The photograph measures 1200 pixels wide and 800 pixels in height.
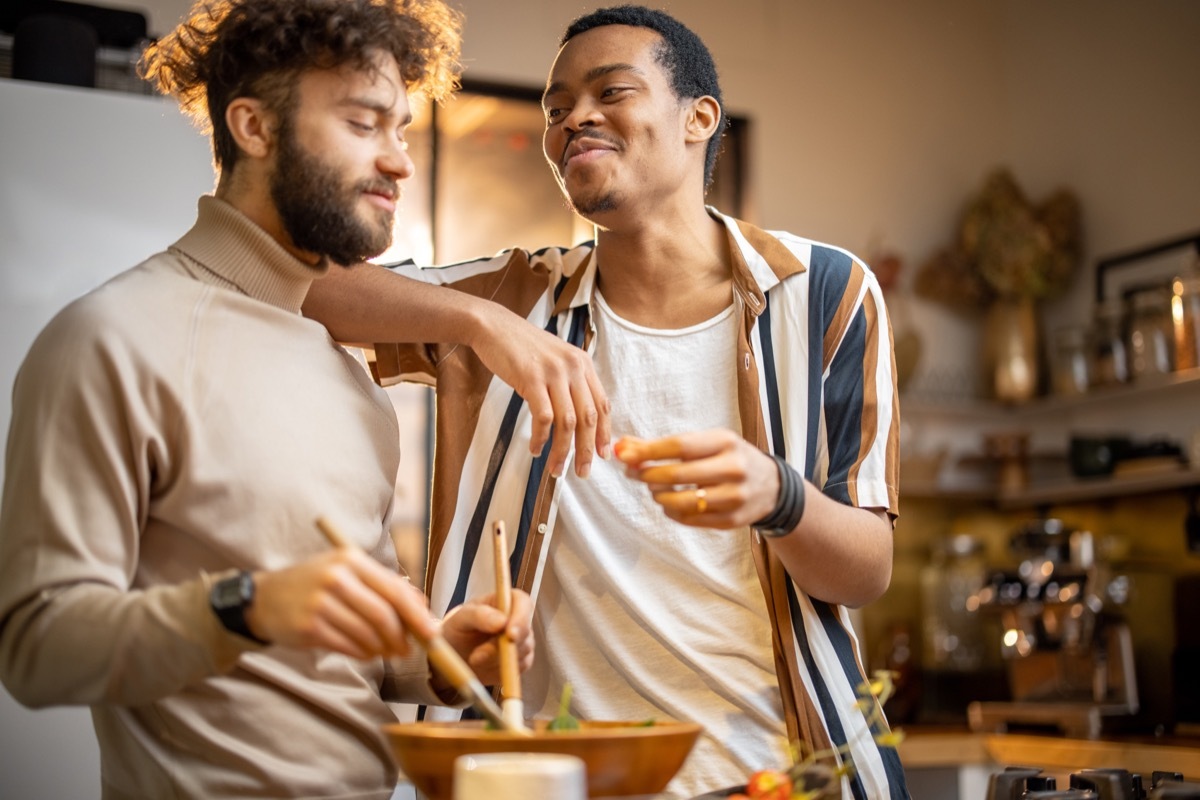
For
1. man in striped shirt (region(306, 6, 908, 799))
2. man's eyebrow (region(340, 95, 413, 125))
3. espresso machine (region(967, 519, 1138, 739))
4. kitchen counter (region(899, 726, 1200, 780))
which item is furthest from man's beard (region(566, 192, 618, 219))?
espresso machine (region(967, 519, 1138, 739))

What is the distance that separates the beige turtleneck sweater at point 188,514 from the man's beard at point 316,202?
0.13ft

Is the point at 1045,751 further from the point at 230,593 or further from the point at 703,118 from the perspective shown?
the point at 230,593

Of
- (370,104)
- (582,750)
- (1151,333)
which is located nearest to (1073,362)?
(1151,333)

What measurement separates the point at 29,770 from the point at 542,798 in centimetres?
155

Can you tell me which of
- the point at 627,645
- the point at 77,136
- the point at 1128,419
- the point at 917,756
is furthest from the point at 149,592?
the point at 1128,419

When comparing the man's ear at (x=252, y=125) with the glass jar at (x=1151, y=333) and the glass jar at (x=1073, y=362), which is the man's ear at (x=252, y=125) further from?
the glass jar at (x=1073, y=362)

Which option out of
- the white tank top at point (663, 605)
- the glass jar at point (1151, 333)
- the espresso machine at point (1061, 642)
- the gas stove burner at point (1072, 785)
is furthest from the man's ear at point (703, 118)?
the glass jar at point (1151, 333)

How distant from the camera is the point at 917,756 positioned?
3.34 m

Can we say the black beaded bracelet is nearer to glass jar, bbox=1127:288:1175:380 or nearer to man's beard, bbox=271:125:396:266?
man's beard, bbox=271:125:396:266

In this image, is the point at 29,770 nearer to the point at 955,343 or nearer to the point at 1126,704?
the point at 1126,704

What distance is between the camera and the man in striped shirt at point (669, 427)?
5.24ft

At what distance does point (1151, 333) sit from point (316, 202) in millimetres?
3126

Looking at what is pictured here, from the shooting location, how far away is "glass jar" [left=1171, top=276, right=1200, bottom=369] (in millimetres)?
3617

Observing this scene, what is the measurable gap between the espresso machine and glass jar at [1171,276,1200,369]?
22.7 inches
